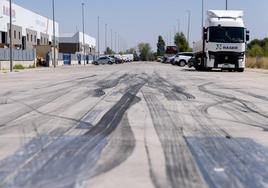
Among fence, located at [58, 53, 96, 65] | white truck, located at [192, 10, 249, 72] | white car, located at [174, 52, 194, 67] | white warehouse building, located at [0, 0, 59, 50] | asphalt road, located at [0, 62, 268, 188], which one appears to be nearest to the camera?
Result: asphalt road, located at [0, 62, 268, 188]

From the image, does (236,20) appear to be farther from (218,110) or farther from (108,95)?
(218,110)

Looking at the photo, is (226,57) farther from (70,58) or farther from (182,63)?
(70,58)

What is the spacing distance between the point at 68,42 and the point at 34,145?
14854 centimetres

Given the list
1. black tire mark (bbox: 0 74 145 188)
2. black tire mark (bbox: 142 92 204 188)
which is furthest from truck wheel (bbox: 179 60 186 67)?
black tire mark (bbox: 0 74 145 188)

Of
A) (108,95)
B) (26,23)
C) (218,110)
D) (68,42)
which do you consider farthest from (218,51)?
(68,42)

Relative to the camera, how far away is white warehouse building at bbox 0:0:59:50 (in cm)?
8206

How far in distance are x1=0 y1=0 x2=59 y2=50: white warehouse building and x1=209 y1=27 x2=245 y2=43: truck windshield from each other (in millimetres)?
39022

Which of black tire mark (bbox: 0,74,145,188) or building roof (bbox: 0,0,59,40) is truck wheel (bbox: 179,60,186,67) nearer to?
building roof (bbox: 0,0,59,40)

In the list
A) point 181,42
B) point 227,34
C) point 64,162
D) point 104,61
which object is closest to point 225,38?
point 227,34

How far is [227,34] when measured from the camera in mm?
44219

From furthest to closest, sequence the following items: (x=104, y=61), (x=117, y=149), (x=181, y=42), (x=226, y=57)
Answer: (x=181, y=42), (x=104, y=61), (x=226, y=57), (x=117, y=149)

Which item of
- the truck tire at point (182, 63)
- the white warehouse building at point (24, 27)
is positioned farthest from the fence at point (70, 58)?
the truck tire at point (182, 63)

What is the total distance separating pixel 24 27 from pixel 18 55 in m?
25.0

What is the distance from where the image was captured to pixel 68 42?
516 feet
